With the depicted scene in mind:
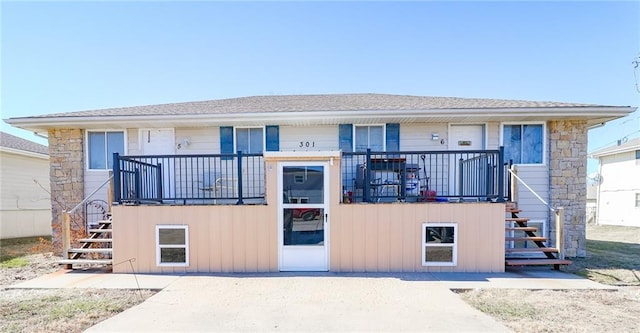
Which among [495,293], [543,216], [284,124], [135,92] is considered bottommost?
[495,293]

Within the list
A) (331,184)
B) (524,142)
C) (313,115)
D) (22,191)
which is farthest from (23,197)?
(524,142)

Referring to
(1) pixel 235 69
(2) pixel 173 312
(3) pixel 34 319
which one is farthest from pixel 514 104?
(1) pixel 235 69

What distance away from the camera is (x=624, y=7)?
7211mm

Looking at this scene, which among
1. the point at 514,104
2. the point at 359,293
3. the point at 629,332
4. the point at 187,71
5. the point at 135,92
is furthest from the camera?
the point at 135,92

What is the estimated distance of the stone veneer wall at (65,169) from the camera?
7.35m

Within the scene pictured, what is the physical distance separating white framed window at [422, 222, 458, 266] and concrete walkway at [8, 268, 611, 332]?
11.7 inches

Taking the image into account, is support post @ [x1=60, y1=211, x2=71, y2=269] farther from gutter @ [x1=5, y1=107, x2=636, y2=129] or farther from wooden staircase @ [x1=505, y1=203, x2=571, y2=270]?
Result: wooden staircase @ [x1=505, y1=203, x2=571, y2=270]

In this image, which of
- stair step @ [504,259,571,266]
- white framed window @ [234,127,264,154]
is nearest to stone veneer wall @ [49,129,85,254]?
white framed window @ [234,127,264,154]

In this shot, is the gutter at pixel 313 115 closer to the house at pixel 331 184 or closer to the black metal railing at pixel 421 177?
the house at pixel 331 184

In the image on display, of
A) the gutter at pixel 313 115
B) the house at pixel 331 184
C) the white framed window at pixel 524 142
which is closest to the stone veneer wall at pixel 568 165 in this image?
the house at pixel 331 184

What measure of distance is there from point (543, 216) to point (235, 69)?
12.2m

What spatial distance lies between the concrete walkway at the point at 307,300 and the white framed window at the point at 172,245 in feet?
1.01

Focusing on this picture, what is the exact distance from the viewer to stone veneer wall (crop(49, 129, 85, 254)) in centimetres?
735

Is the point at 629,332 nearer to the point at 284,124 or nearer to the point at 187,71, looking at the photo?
the point at 284,124
